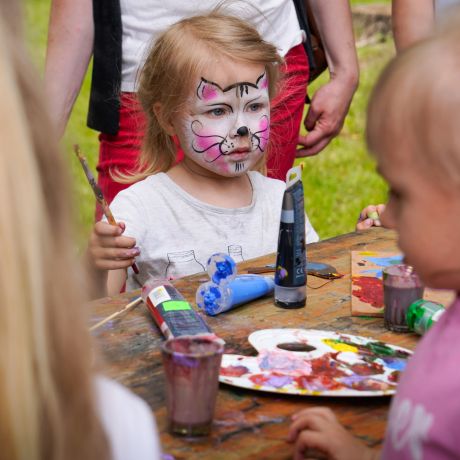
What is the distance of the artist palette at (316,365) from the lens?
168 cm

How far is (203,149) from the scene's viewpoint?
2752 millimetres

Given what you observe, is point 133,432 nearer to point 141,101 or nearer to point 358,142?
point 141,101

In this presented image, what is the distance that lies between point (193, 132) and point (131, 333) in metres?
0.93

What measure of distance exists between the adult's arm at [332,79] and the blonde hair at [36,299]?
7.95 feet

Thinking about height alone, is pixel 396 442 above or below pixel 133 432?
below

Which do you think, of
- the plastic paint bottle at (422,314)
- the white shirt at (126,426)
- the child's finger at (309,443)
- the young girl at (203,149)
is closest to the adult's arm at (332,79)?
the young girl at (203,149)

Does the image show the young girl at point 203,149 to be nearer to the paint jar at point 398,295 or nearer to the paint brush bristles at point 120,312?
the paint brush bristles at point 120,312

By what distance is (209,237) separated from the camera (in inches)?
110

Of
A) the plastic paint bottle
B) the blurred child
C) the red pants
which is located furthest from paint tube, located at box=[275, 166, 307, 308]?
the blurred child

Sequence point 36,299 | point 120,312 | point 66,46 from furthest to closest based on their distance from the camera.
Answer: point 66,46, point 120,312, point 36,299

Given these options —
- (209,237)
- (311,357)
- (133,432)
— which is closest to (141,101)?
(209,237)

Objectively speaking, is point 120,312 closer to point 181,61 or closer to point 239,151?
point 239,151

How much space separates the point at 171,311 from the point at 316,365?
35cm

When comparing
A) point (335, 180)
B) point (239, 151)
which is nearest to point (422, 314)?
point (239, 151)
